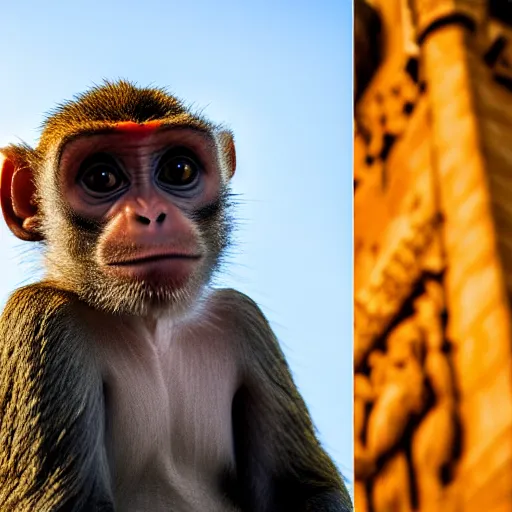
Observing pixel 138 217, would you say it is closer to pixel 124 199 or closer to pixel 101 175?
pixel 124 199

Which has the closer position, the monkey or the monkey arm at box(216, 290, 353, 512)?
the monkey

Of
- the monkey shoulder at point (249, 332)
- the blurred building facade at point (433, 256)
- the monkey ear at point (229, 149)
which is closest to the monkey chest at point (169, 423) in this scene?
the monkey shoulder at point (249, 332)

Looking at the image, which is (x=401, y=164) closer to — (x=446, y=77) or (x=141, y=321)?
(x=446, y=77)

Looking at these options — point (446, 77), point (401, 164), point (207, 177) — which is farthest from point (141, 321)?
point (446, 77)

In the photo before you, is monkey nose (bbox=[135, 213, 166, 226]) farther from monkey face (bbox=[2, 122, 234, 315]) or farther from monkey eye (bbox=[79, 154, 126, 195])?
monkey eye (bbox=[79, 154, 126, 195])

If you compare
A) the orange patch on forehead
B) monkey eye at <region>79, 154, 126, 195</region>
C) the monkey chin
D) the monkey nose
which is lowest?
the monkey chin

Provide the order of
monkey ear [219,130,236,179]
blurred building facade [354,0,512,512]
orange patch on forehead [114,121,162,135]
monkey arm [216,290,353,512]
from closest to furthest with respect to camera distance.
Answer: blurred building facade [354,0,512,512] < orange patch on forehead [114,121,162,135] < monkey arm [216,290,353,512] < monkey ear [219,130,236,179]

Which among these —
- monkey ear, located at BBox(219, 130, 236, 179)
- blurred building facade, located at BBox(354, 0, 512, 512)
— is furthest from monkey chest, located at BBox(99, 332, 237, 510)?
blurred building facade, located at BBox(354, 0, 512, 512)

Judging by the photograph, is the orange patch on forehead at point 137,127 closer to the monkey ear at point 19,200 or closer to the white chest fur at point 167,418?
the monkey ear at point 19,200

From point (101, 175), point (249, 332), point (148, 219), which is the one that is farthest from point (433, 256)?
point (249, 332)
